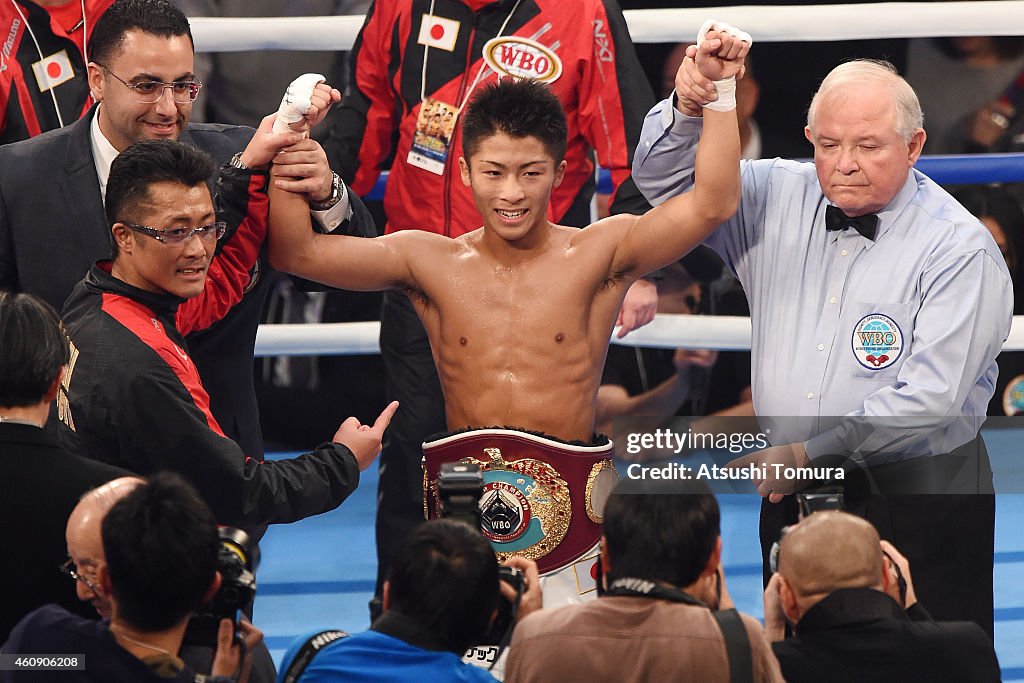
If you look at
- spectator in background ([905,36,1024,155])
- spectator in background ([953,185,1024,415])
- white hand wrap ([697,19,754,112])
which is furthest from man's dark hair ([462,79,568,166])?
spectator in background ([953,185,1024,415])

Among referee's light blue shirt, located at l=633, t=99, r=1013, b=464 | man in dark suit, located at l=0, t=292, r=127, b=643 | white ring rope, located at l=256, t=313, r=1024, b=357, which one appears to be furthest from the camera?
white ring rope, located at l=256, t=313, r=1024, b=357

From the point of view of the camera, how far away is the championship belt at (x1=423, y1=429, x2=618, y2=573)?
2379 mm

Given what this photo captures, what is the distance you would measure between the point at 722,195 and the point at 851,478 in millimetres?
591

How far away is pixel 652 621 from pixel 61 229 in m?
1.57

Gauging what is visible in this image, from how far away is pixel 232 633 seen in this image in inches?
72.0

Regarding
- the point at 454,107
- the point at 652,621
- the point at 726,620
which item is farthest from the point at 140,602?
the point at 454,107

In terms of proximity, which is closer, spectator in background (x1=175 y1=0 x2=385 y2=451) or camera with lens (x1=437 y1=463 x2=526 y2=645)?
camera with lens (x1=437 y1=463 x2=526 y2=645)

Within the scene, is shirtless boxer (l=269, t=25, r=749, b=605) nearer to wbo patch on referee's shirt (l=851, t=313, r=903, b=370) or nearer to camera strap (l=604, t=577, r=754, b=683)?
wbo patch on referee's shirt (l=851, t=313, r=903, b=370)

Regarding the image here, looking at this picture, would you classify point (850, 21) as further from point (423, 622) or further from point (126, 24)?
point (423, 622)

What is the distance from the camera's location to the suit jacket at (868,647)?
1850mm

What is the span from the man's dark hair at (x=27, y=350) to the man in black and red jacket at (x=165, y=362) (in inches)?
6.1

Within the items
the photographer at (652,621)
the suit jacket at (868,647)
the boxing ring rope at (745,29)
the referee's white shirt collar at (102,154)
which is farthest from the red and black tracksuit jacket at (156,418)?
the boxing ring rope at (745,29)

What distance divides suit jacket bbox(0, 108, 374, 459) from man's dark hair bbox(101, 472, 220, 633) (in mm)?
959

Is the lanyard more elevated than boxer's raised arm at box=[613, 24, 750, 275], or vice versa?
the lanyard
